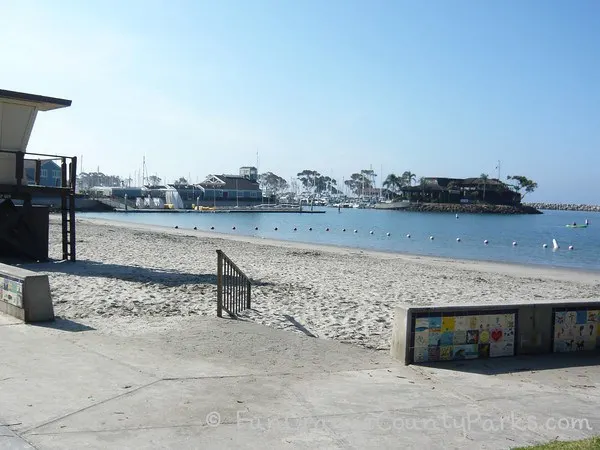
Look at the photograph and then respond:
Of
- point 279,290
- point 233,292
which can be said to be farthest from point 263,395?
point 279,290

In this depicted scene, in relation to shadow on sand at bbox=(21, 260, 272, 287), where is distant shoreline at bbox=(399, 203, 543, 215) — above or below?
above

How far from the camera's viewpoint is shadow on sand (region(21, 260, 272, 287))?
16.1 meters

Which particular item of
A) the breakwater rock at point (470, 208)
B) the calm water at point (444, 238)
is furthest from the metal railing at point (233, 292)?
the breakwater rock at point (470, 208)

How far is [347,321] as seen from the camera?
11.6 m

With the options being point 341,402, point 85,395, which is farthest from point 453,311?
point 85,395

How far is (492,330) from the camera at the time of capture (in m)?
8.46

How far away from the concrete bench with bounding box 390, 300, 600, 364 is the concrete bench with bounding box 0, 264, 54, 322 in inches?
207

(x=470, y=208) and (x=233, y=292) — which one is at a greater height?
(x=470, y=208)

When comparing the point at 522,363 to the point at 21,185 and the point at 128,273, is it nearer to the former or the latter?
the point at 128,273

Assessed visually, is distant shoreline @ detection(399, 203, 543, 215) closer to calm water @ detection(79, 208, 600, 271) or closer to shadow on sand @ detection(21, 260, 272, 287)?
calm water @ detection(79, 208, 600, 271)

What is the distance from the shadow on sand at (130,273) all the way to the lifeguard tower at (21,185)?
98cm

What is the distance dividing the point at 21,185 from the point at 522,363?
1459 cm

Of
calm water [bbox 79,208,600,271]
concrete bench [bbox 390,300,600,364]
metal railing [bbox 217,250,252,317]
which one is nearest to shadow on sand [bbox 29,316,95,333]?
metal railing [bbox 217,250,252,317]

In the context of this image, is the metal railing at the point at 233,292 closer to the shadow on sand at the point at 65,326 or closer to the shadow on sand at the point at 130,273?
the shadow on sand at the point at 65,326
